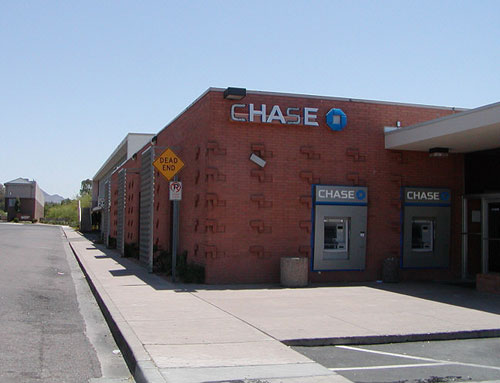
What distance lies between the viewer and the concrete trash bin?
14.7 m

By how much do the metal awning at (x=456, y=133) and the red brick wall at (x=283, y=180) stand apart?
0.69 m

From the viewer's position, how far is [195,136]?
643 inches

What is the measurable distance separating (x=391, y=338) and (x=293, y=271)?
19.9 ft

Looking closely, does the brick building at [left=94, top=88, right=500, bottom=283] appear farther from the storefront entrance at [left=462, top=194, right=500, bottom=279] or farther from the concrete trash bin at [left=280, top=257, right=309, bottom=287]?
the concrete trash bin at [left=280, top=257, right=309, bottom=287]

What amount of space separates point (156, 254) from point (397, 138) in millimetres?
9022

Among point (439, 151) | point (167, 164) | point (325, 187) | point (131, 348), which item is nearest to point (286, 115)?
point (325, 187)

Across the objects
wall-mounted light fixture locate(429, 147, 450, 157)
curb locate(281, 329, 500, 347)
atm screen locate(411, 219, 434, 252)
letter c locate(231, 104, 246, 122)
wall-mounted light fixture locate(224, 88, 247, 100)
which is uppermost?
wall-mounted light fixture locate(224, 88, 247, 100)

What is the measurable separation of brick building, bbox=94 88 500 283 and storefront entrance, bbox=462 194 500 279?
0.06 metres

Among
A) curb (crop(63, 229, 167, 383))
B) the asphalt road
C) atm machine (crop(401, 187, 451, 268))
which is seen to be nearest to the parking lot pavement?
curb (crop(63, 229, 167, 383))

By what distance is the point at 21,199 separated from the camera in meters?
120

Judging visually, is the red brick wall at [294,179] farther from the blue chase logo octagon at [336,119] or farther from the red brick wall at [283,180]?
the blue chase logo octagon at [336,119]

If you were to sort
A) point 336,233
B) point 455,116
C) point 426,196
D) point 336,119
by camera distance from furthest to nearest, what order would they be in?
point 426,196 → point 336,233 → point 336,119 → point 455,116

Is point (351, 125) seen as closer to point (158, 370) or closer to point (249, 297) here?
point (249, 297)

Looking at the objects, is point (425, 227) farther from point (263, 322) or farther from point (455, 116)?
point (263, 322)
